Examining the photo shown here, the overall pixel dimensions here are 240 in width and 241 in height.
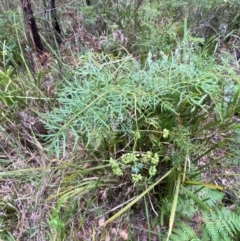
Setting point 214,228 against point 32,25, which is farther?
point 32,25

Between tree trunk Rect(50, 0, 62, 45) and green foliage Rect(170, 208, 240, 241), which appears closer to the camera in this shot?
green foliage Rect(170, 208, 240, 241)

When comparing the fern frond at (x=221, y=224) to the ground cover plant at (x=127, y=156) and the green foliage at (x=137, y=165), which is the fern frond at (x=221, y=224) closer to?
the ground cover plant at (x=127, y=156)

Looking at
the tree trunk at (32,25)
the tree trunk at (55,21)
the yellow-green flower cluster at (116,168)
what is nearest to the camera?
the yellow-green flower cluster at (116,168)

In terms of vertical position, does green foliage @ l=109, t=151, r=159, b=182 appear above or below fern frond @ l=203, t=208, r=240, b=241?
above

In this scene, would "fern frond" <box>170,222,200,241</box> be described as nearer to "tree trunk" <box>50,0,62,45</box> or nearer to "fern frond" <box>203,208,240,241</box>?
"fern frond" <box>203,208,240,241</box>

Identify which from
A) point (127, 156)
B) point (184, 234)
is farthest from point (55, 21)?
point (184, 234)

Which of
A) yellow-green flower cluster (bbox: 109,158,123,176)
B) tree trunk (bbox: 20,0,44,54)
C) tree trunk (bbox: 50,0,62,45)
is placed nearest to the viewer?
yellow-green flower cluster (bbox: 109,158,123,176)

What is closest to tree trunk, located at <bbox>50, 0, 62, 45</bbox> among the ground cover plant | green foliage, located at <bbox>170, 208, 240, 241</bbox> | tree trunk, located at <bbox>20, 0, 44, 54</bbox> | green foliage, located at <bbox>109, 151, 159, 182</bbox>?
tree trunk, located at <bbox>20, 0, 44, 54</bbox>

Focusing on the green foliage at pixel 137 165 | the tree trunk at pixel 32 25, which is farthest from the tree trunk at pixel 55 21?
the green foliage at pixel 137 165

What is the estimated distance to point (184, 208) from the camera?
1543mm

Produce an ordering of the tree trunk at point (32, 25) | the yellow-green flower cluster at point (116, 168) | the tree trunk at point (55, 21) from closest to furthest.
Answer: the yellow-green flower cluster at point (116, 168)
the tree trunk at point (32, 25)
the tree trunk at point (55, 21)

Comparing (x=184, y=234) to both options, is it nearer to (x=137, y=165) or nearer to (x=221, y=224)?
(x=221, y=224)

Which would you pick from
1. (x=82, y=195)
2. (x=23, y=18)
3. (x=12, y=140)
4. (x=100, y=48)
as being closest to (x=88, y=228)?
(x=82, y=195)

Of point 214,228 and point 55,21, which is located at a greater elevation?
point 55,21
